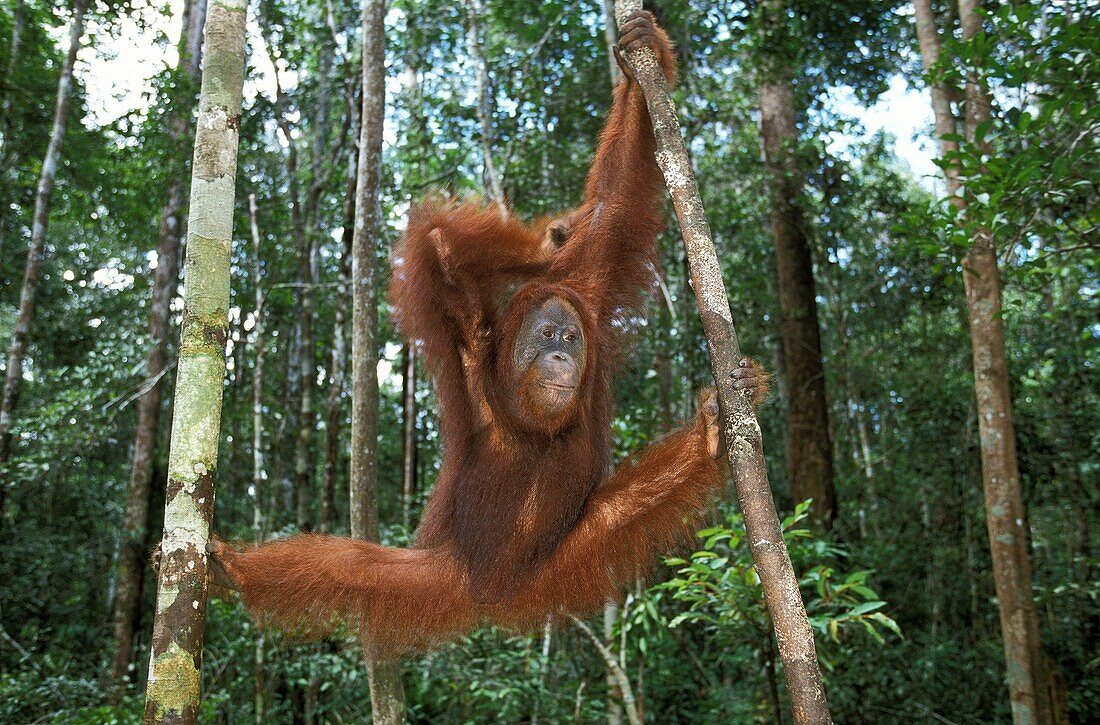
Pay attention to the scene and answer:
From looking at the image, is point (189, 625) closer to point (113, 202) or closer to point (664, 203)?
point (664, 203)

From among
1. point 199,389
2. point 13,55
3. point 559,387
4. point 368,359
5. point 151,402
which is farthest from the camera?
point 13,55

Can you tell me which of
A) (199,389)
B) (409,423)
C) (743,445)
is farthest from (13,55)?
(743,445)

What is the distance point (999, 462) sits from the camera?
448 centimetres

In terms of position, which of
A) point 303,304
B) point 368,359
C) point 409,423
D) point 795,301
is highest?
point 303,304

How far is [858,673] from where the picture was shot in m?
6.41

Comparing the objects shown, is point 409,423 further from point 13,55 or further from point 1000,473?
point 13,55

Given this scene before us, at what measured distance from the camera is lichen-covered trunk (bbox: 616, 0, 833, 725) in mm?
1796

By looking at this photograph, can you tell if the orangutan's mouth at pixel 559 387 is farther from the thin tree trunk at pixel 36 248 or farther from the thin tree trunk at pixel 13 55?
the thin tree trunk at pixel 13 55

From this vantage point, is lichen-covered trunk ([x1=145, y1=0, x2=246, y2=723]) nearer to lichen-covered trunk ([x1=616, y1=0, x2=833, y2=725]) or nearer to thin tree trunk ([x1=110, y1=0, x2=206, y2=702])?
lichen-covered trunk ([x1=616, y1=0, x2=833, y2=725])

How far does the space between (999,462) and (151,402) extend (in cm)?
735

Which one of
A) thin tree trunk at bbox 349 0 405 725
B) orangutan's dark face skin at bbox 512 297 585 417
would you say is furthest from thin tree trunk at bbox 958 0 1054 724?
thin tree trunk at bbox 349 0 405 725

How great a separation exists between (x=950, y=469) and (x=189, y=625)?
9.18 m

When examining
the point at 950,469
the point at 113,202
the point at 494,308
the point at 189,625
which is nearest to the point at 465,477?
the point at 494,308

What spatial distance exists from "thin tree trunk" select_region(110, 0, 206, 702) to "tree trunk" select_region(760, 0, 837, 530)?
578cm
